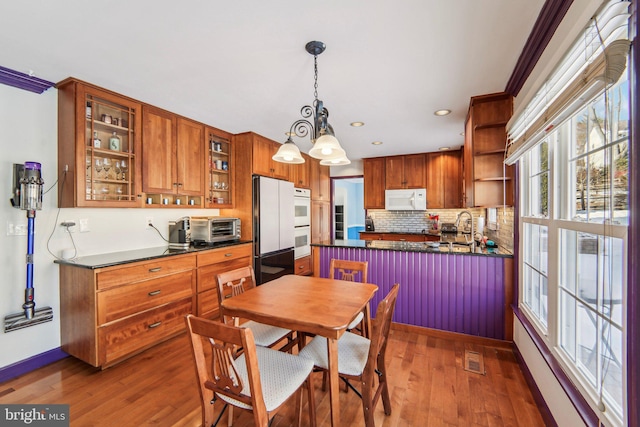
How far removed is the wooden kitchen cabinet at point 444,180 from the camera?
5074 millimetres

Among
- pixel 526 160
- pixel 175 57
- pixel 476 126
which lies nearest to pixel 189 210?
pixel 175 57

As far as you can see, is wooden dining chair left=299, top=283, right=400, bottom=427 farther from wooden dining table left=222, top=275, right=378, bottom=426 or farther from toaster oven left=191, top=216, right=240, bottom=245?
toaster oven left=191, top=216, right=240, bottom=245

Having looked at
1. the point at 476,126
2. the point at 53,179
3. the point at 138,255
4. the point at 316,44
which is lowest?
the point at 138,255

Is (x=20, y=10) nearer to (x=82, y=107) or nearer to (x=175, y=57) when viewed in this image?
(x=175, y=57)

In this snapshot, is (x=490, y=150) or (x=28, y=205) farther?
(x=490, y=150)

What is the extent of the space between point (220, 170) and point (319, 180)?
2.28m

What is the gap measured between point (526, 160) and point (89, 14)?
300 centimetres

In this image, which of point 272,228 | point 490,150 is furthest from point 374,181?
point 490,150

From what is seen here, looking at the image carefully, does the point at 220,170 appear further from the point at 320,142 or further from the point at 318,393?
the point at 318,393

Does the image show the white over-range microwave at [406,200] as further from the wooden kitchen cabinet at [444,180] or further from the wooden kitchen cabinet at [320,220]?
the wooden kitchen cabinet at [320,220]

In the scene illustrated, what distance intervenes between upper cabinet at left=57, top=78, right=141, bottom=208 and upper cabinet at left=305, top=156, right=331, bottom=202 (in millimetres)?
2902

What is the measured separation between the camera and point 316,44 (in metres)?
1.80

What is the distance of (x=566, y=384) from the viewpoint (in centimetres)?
137

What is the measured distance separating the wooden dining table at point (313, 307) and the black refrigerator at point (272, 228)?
1.78 m
